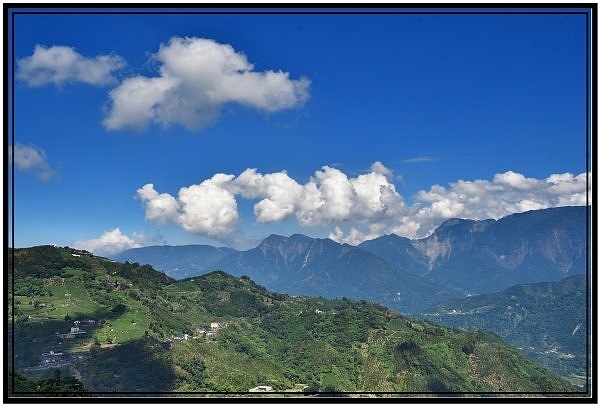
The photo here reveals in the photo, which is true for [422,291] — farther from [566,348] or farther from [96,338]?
[96,338]

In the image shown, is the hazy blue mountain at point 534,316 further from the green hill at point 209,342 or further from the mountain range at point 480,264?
the mountain range at point 480,264

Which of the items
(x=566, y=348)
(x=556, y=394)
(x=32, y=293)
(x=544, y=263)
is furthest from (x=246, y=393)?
(x=544, y=263)

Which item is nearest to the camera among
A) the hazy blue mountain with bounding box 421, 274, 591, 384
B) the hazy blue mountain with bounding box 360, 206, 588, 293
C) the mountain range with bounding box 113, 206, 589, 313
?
the hazy blue mountain with bounding box 421, 274, 591, 384

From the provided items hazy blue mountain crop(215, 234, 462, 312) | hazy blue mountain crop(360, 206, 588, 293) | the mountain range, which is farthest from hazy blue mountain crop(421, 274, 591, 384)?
hazy blue mountain crop(360, 206, 588, 293)

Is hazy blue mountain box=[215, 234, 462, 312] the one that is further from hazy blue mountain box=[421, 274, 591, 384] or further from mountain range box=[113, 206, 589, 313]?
hazy blue mountain box=[421, 274, 591, 384]

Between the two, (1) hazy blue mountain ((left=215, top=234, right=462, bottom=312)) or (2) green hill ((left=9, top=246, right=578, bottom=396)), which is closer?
(2) green hill ((left=9, top=246, right=578, bottom=396))

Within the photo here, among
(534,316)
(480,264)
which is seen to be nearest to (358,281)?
(480,264)

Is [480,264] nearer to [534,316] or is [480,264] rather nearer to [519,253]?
[519,253]
